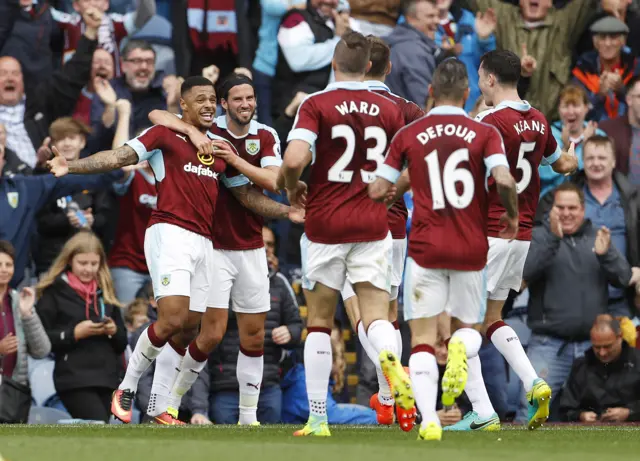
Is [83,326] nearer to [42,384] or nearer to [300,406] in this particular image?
[42,384]

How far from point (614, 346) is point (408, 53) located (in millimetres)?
3989

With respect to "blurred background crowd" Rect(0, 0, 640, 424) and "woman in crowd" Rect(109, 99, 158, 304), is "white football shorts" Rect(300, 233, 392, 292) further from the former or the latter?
"woman in crowd" Rect(109, 99, 158, 304)

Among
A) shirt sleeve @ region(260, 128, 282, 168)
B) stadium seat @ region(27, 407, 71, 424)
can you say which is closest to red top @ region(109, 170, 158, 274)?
stadium seat @ region(27, 407, 71, 424)

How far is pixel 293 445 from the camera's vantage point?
9.35m

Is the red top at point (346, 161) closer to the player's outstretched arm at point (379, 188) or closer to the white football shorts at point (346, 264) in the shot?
the white football shorts at point (346, 264)

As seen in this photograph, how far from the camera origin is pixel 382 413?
12.2 m

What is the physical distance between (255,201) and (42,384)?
3.44 m

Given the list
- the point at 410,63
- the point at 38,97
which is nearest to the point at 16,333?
the point at 38,97

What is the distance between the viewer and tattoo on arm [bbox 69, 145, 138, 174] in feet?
38.3

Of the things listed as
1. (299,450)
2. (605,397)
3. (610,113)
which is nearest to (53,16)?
(610,113)

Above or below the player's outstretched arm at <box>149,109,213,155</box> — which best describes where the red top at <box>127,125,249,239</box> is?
below

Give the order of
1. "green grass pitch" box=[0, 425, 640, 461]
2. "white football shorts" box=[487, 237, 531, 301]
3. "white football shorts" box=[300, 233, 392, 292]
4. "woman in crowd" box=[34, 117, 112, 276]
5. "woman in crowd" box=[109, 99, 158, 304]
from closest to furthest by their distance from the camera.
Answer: "green grass pitch" box=[0, 425, 640, 461] → "white football shorts" box=[300, 233, 392, 292] → "white football shorts" box=[487, 237, 531, 301] → "woman in crowd" box=[34, 117, 112, 276] → "woman in crowd" box=[109, 99, 158, 304]

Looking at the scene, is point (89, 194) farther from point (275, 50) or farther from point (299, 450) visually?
point (299, 450)

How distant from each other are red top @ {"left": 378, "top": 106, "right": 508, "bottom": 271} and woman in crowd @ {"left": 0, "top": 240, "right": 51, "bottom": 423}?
5.06 meters
